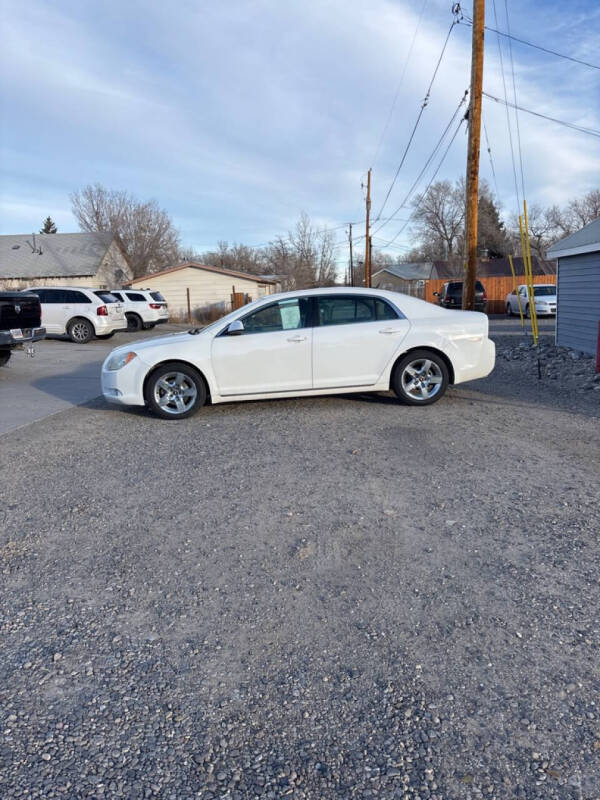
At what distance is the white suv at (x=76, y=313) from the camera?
19250 millimetres

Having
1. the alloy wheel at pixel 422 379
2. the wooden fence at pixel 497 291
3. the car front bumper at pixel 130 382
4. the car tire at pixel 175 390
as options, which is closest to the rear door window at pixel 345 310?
the alloy wheel at pixel 422 379

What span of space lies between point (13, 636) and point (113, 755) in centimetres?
104

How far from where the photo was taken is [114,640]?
2900mm

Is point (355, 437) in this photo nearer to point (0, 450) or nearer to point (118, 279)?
point (0, 450)

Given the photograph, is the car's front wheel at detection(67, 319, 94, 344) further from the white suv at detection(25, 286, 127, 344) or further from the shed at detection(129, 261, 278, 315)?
the shed at detection(129, 261, 278, 315)

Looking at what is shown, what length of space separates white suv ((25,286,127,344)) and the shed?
1456 centimetres

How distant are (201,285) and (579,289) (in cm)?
2452

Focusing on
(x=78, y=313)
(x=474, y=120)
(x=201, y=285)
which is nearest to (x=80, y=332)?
(x=78, y=313)

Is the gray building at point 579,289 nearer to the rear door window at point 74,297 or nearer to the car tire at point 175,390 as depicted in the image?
the car tire at point 175,390

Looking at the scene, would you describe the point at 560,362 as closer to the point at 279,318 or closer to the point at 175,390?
the point at 279,318

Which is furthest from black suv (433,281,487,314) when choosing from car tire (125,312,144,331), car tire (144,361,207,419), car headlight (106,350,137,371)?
car headlight (106,350,137,371)

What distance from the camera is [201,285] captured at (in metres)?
34.4

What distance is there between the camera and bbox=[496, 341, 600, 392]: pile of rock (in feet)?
31.7

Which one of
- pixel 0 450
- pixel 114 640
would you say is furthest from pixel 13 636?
pixel 0 450
